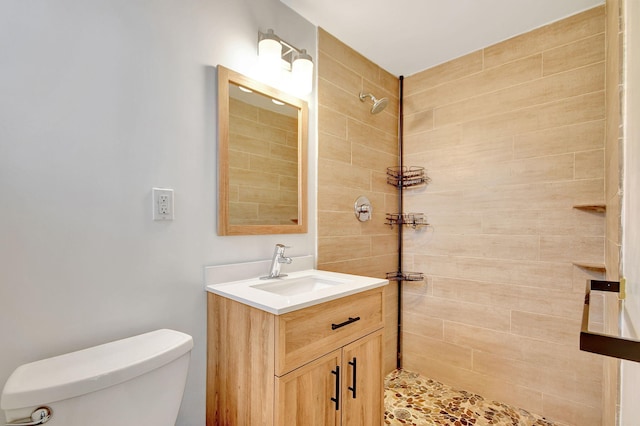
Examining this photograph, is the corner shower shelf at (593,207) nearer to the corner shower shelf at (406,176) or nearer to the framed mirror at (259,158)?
the corner shower shelf at (406,176)

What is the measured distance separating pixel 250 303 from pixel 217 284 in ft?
1.04

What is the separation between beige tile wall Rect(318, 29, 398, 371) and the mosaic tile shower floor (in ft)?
0.88

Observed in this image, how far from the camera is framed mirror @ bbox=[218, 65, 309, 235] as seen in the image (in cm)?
138

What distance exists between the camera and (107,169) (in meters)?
1.06

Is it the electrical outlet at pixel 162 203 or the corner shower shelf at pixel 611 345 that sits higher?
the electrical outlet at pixel 162 203

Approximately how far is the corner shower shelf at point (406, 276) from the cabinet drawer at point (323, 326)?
0.89 m

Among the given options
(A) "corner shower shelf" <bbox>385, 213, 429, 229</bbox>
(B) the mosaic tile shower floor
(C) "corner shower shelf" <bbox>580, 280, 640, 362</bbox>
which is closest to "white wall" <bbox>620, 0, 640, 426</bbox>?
(C) "corner shower shelf" <bbox>580, 280, 640, 362</bbox>

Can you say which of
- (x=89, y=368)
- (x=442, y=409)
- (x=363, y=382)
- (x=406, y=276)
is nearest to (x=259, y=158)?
(x=89, y=368)

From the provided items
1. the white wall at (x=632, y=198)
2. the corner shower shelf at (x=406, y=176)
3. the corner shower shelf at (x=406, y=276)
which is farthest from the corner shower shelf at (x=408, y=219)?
the white wall at (x=632, y=198)

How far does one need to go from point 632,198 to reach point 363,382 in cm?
116

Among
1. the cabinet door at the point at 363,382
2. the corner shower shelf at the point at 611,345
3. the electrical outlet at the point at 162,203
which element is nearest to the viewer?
the corner shower shelf at the point at 611,345

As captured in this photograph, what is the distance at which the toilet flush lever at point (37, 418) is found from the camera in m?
0.72

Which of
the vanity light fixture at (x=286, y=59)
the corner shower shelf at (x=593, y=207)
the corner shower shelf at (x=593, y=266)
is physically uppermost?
the vanity light fixture at (x=286, y=59)

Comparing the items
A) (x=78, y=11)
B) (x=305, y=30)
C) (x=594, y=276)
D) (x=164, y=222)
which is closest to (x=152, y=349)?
(x=164, y=222)
